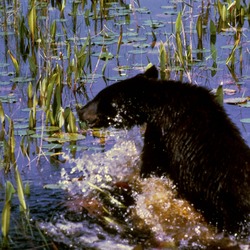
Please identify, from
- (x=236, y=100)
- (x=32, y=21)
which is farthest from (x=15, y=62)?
(x=236, y=100)

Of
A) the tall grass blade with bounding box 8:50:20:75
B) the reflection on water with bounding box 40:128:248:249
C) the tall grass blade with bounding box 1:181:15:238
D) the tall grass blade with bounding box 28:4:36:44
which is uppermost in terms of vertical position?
the tall grass blade with bounding box 28:4:36:44

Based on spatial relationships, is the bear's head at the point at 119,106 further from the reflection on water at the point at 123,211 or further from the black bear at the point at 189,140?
the reflection on water at the point at 123,211

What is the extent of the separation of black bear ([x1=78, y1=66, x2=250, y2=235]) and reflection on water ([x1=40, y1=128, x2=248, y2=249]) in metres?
0.19

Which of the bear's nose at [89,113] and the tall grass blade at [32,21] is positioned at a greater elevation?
the tall grass blade at [32,21]

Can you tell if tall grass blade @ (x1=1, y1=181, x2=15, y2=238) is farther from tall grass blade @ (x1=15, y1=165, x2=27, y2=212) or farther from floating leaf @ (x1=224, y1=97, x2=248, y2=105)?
floating leaf @ (x1=224, y1=97, x2=248, y2=105)

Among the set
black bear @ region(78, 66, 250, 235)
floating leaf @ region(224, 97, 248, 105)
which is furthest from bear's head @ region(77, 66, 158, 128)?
floating leaf @ region(224, 97, 248, 105)

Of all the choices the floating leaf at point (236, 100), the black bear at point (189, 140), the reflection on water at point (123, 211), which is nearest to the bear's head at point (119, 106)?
the black bear at point (189, 140)

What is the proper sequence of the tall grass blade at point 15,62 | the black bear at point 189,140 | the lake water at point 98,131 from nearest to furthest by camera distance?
1. the black bear at point 189,140
2. the lake water at point 98,131
3. the tall grass blade at point 15,62

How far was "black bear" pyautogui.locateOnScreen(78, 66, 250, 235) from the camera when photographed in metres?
6.97

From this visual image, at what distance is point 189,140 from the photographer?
7.16 m

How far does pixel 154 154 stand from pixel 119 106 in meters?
0.47

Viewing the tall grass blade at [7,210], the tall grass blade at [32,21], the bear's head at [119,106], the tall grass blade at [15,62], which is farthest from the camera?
the tall grass blade at [32,21]

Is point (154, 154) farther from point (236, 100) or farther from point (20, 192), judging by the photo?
point (236, 100)

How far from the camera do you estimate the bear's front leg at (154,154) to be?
748 centimetres
